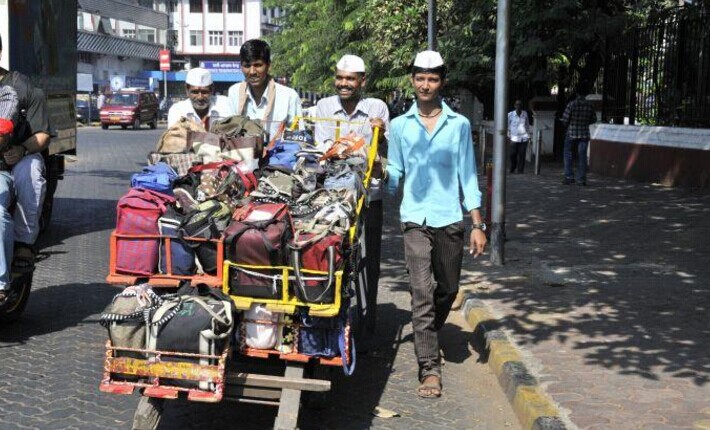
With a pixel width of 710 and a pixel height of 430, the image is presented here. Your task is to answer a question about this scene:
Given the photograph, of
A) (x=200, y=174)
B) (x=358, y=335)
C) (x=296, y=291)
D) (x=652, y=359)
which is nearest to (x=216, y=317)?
(x=296, y=291)

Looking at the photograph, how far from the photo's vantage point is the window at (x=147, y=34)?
89750 mm

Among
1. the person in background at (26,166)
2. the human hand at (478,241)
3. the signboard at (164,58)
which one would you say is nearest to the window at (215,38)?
the signboard at (164,58)

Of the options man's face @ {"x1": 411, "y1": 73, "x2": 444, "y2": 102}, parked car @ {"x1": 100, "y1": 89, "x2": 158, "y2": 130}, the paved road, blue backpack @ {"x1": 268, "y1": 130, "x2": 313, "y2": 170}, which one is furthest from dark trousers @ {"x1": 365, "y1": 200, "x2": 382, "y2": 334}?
parked car @ {"x1": 100, "y1": 89, "x2": 158, "y2": 130}

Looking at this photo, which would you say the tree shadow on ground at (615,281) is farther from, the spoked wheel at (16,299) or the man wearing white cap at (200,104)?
the spoked wheel at (16,299)

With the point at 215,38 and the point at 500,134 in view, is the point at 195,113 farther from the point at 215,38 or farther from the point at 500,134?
the point at 215,38

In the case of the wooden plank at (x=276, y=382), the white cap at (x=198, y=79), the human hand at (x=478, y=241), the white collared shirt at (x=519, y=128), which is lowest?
the wooden plank at (x=276, y=382)

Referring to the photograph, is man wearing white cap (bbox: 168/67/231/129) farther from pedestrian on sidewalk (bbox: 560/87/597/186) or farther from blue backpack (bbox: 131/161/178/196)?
pedestrian on sidewalk (bbox: 560/87/597/186)

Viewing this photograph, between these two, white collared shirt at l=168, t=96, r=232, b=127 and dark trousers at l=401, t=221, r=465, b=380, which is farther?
A: white collared shirt at l=168, t=96, r=232, b=127

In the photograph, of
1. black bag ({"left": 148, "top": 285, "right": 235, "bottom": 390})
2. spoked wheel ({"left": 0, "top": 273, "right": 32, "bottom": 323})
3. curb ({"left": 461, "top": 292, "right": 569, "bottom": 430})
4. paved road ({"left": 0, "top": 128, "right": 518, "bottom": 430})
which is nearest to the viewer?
black bag ({"left": 148, "top": 285, "right": 235, "bottom": 390})

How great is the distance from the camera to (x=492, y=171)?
10117 millimetres

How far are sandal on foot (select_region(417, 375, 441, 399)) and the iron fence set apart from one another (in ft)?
40.4

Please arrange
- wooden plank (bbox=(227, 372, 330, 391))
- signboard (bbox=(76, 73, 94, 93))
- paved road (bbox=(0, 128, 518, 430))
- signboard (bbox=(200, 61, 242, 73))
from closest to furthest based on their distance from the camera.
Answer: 1. wooden plank (bbox=(227, 372, 330, 391))
2. paved road (bbox=(0, 128, 518, 430))
3. signboard (bbox=(76, 73, 94, 93))
4. signboard (bbox=(200, 61, 242, 73))

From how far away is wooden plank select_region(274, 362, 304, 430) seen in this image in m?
4.52

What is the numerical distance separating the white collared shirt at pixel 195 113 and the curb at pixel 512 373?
2.44m
